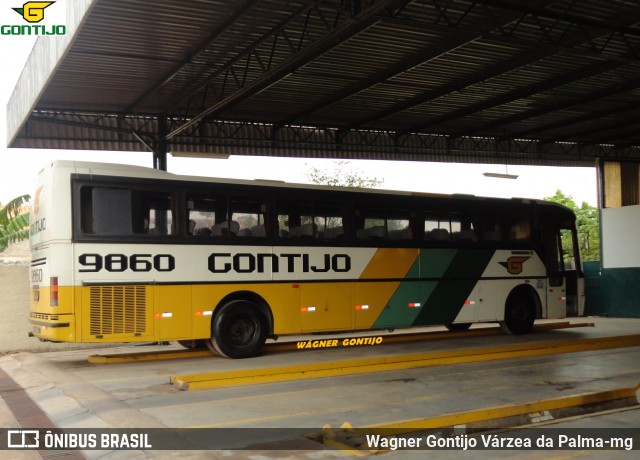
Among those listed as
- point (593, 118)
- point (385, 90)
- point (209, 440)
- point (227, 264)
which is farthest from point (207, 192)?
point (593, 118)

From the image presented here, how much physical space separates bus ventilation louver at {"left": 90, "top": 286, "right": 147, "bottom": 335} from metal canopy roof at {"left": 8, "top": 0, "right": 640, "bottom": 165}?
4589 mm

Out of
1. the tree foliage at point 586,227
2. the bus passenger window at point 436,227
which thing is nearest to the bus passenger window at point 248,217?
the bus passenger window at point 436,227

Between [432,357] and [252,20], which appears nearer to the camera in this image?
[432,357]

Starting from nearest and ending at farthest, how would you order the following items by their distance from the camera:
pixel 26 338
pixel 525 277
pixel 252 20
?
pixel 252 20 < pixel 26 338 < pixel 525 277

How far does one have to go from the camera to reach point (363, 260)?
1410 centimetres

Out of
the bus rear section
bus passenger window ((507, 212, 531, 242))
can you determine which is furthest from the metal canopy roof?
bus passenger window ((507, 212, 531, 242))

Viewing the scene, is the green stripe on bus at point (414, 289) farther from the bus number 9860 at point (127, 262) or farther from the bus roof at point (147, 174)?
the bus number 9860 at point (127, 262)

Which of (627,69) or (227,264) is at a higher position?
(627,69)

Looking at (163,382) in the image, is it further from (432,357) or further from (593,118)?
(593,118)

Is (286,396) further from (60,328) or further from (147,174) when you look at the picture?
(147,174)

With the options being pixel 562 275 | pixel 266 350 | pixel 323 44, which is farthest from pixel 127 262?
pixel 562 275

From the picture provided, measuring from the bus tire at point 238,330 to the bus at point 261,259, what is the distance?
26mm

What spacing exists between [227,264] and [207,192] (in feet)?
4.44

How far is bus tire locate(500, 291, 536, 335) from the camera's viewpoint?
54.1 ft
